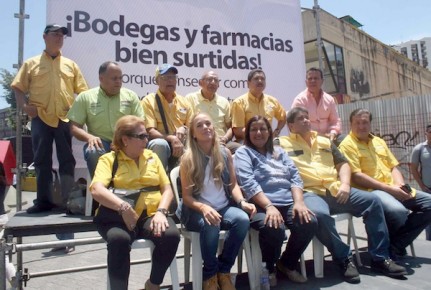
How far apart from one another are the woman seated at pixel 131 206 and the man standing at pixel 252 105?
1.58m

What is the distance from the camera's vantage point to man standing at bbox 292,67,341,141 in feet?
14.9

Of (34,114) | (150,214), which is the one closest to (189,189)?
(150,214)

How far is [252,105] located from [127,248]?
252 cm

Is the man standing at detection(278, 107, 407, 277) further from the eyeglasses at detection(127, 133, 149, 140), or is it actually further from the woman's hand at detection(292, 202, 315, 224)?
the eyeglasses at detection(127, 133, 149, 140)

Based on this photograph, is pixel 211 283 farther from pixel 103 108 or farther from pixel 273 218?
pixel 103 108

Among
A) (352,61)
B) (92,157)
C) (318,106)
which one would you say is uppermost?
(352,61)

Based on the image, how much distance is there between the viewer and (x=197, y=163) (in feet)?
9.77

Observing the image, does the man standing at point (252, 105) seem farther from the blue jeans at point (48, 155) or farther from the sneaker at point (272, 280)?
the blue jeans at point (48, 155)

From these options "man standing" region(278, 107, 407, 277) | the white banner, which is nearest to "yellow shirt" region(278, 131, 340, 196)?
"man standing" region(278, 107, 407, 277)

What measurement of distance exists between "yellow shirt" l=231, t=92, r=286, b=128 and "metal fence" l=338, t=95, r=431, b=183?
5124 mm

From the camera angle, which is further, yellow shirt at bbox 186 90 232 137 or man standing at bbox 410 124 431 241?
man standing at bbox 410 124 431 241

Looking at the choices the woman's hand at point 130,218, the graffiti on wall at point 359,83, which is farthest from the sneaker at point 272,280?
the graffiti on wall at point 359,83

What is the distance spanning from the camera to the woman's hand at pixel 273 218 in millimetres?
2861

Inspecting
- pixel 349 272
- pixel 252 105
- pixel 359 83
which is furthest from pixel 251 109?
pixel 359 83
